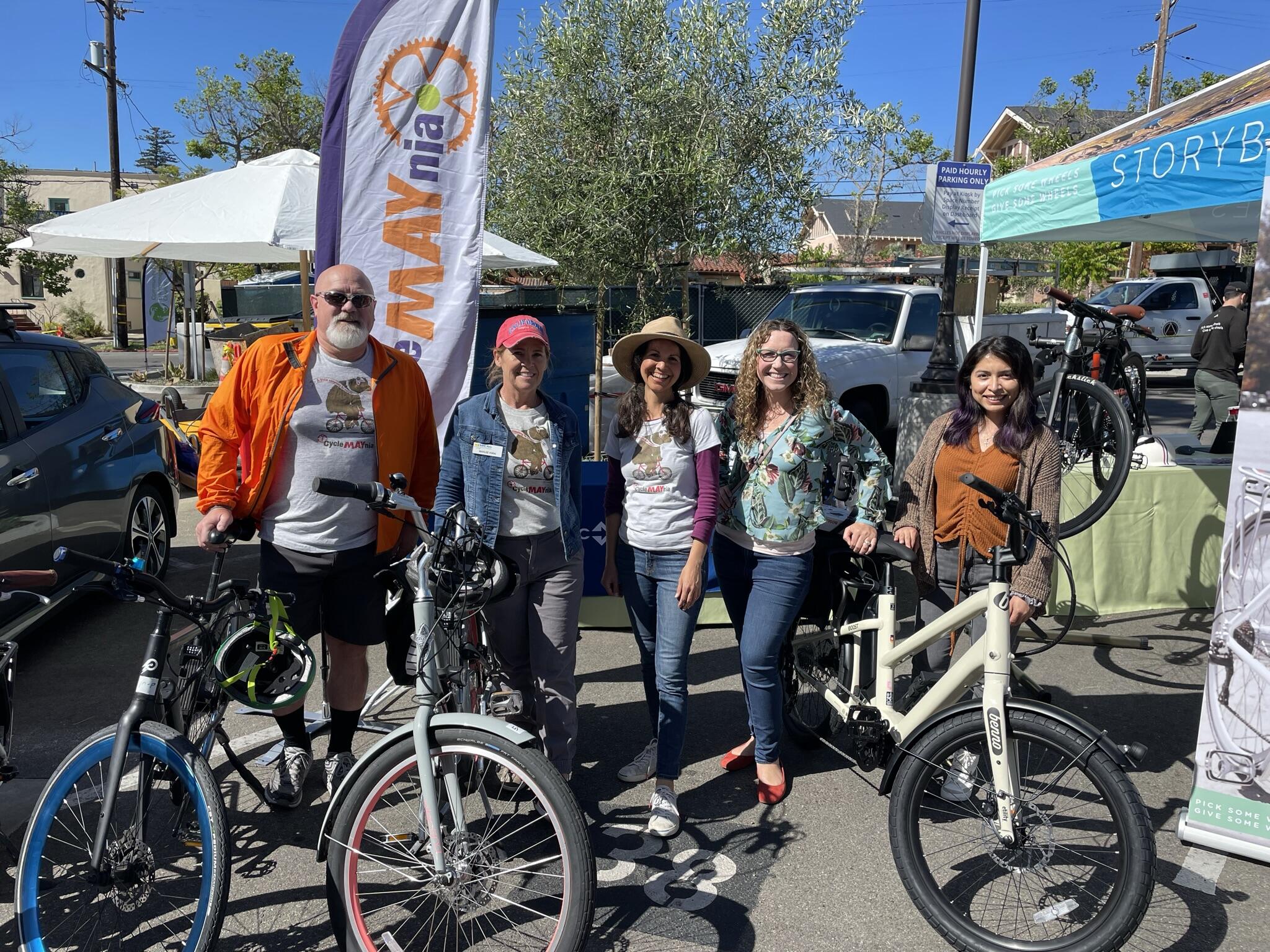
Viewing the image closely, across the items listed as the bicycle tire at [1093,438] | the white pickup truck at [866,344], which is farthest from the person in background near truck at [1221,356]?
the bicycle tire at [1093,438]

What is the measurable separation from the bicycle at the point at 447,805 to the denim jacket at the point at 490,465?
0.40 meters

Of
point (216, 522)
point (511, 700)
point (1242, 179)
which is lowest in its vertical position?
point (511, 700)

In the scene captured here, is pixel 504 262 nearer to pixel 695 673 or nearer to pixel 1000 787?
pixel 695 673

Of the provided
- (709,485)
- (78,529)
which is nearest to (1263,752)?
(709,485)

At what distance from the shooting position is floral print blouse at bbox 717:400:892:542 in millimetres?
3492

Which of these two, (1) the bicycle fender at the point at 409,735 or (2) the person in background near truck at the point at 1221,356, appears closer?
(1) the bicycle fender at the point at 409,735

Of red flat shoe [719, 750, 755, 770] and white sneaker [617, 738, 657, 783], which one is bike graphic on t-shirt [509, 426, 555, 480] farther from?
red flat shoe [719, 750, 755, 770]

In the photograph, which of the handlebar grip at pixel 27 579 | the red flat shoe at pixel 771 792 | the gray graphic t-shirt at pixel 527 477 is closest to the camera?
the handlebar grip at pixel 27 579

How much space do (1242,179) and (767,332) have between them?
80.2 inches

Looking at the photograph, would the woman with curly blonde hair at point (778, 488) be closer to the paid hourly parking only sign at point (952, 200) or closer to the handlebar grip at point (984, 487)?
the handlebar grip at point (984, 487)

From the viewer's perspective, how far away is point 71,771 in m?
2.52

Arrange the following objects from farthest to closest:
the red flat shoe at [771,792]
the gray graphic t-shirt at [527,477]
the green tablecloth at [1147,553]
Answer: the green tablecloth at [1147,553] < the red flat shoe at [771,792] < the gray graphic t-shirt at [527,477]

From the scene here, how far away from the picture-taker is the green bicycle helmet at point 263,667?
3004 millimetres

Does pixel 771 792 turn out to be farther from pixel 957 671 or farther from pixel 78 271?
pixel 78 271
